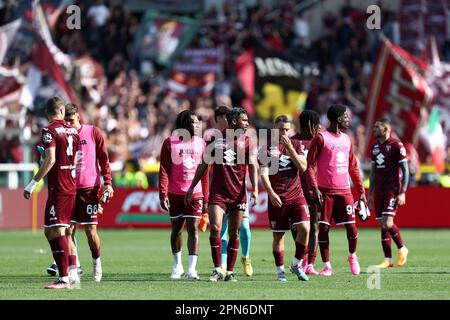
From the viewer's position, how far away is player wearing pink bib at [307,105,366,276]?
18.8 m

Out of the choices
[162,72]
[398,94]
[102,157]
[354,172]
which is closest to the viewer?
[102,157]

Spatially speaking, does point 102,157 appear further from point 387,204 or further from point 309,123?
point 387,204

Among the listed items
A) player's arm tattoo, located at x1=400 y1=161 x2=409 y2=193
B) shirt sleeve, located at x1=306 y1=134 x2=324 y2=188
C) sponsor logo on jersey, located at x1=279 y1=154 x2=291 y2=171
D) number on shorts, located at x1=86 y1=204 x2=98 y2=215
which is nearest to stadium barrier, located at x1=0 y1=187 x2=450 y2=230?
player's arm tattoo, located at x1=400 y1=161 x2=409 y2=193

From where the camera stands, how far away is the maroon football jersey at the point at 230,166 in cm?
1766

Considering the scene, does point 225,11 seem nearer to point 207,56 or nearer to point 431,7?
point 207,56

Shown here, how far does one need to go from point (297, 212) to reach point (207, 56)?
22679 mm

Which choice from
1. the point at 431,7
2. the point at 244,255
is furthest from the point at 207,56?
the point at 244,255

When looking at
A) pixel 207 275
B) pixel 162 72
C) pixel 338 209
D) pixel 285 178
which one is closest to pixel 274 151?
pixel 285 178

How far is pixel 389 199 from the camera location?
2070cm

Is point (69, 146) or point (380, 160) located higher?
point (69, 146)

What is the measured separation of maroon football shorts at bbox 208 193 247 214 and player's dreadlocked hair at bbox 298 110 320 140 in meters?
1.60

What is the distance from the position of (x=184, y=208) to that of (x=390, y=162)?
13.6 ft

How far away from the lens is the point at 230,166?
701 inches

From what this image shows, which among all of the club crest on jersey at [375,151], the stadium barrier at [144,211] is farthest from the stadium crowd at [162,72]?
the club crest on jersey at [375,151]
